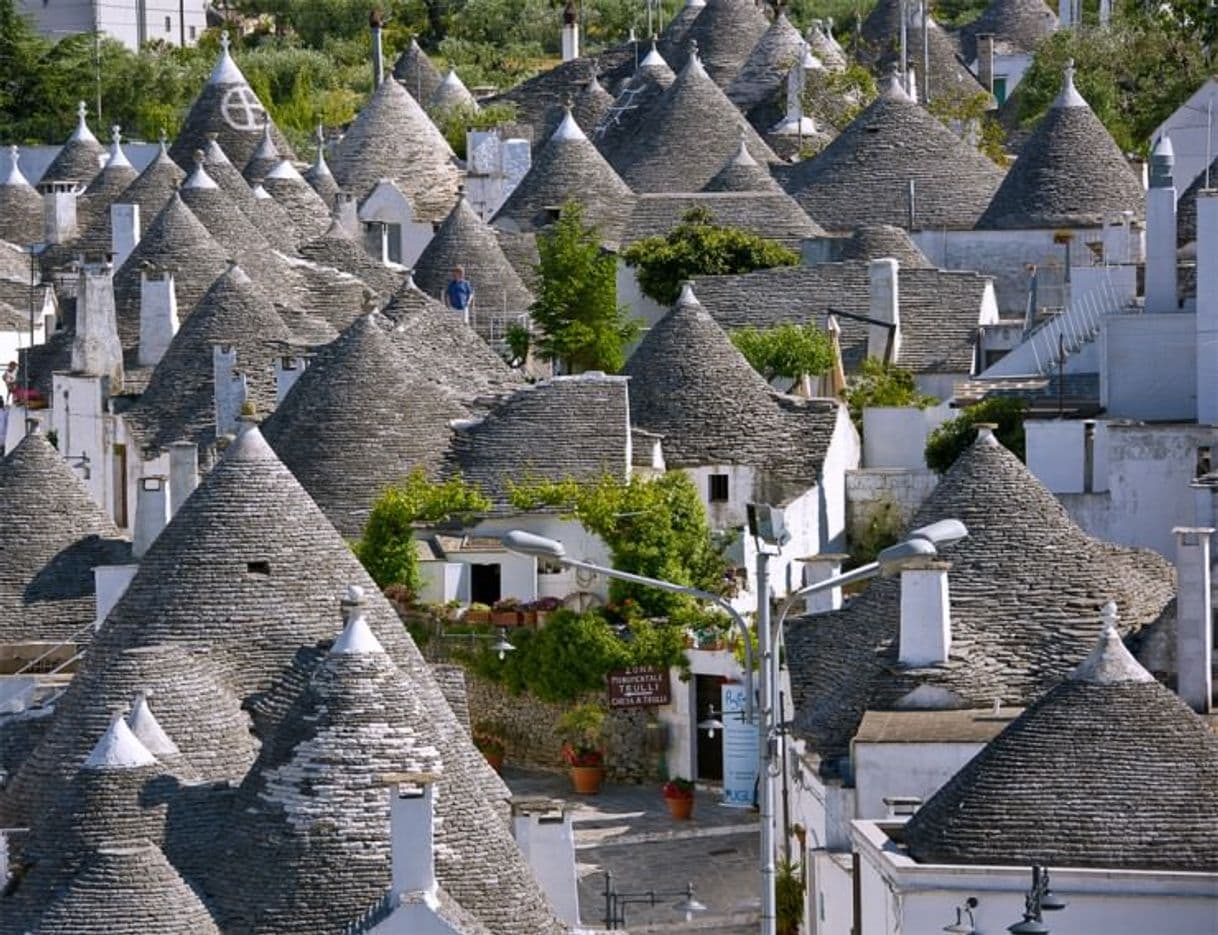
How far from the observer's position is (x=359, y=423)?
54.8 m

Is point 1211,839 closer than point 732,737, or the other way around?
point 1211,839

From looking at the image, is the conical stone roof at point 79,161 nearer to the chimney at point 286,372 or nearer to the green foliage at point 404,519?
the chimney at point 286,372

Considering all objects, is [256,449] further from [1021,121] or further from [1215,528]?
[1021,121]

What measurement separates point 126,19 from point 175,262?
70183 millimetres

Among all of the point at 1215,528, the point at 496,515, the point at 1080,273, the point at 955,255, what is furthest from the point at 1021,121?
the point at 1215,528

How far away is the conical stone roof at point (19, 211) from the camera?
86.6 metres

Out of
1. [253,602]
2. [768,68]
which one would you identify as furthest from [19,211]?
[253,602]

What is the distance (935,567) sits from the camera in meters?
39.8

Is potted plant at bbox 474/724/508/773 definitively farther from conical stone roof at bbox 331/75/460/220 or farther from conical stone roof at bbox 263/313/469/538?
conical stone roof at bbox 331/75/460/220

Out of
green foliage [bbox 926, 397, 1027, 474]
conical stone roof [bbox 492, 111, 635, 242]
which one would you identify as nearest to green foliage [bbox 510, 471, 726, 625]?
green foliage [bbox 926, 397, 1027, 474]

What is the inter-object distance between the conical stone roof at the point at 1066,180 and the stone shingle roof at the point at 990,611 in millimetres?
27474

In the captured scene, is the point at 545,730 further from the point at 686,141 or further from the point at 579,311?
the point at 686,141

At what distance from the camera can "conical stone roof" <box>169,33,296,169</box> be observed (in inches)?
3440

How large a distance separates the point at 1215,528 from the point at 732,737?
23.5 feet
